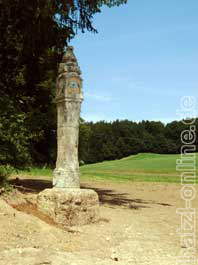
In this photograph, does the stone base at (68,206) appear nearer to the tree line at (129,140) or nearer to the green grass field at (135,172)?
the green grass field at (135,172)

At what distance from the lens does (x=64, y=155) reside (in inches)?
325

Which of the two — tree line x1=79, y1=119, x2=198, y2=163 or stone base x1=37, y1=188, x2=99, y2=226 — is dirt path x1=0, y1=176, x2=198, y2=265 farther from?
tree line x1=79, y1=119, x2=198, y2=163

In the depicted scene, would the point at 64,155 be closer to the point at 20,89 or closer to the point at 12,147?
the point at 12,147

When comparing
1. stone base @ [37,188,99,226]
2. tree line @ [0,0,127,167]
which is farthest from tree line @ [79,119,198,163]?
stone base @ [37,188,99,226]

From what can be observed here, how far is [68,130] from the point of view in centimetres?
830

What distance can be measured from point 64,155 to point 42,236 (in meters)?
2.78

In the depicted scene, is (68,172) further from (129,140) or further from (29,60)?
(129,140)

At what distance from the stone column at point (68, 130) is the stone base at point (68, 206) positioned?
44 centimetres

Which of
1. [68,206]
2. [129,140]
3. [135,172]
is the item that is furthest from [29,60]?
[129,140]

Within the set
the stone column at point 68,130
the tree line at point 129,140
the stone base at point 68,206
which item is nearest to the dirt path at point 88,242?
the stone base at point 68,206

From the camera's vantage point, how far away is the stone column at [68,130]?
322 inches

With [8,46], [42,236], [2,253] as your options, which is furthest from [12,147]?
[2,253]

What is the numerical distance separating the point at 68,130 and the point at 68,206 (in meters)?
1.94

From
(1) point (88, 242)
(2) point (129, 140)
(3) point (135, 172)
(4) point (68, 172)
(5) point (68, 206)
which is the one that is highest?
(2) point (129, 140)
